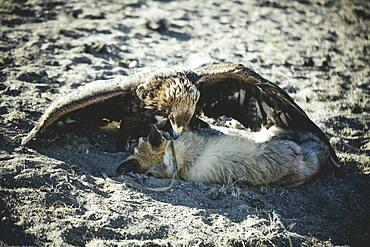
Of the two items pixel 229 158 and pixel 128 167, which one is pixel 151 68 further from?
pixel 128 167

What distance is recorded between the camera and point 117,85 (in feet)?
15.4

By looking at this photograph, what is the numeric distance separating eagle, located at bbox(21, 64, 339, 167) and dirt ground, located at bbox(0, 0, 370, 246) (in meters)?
0.37

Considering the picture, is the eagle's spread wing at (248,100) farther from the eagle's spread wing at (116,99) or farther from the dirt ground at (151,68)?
the dirt ground at (151,68)

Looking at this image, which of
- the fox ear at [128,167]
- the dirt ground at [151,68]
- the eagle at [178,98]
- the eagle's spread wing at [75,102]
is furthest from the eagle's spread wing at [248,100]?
the fox ear at [128,167]

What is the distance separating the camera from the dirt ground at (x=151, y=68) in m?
3.75

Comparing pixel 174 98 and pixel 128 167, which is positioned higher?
pixel 174 98

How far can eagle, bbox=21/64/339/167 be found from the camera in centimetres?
472

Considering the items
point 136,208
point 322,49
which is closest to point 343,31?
point 322,49

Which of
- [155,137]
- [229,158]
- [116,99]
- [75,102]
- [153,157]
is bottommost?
[229,158]

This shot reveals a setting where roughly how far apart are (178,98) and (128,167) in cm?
83

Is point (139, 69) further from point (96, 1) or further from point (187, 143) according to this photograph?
point (96, 1)

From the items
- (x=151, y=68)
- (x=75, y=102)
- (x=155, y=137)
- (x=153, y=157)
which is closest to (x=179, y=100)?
(x=155, y=137)

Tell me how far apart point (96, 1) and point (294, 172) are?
636cm

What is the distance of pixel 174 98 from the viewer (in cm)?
480
